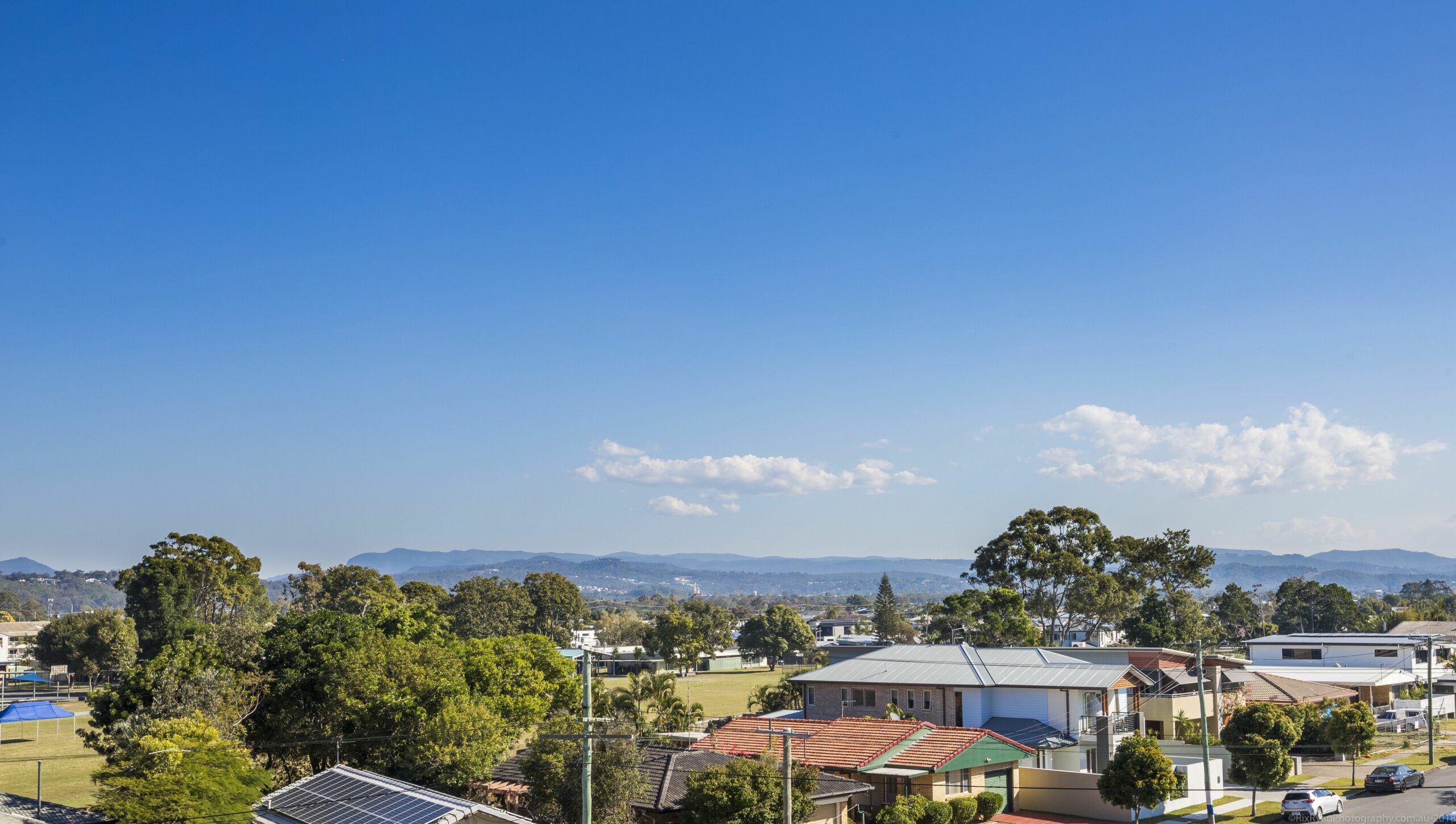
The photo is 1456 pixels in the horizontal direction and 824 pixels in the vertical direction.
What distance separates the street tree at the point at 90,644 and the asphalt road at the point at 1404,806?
9460 cm

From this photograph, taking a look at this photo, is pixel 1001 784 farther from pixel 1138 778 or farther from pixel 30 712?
pixel 30 712

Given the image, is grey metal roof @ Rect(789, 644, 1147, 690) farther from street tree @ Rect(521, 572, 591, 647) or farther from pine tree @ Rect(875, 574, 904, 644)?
pine tree @ Rect(875, 574, 904, 644)

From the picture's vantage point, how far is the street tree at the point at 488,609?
12006cm

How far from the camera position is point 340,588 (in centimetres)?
12762

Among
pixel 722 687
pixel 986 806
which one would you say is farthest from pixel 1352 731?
pixel 722 687

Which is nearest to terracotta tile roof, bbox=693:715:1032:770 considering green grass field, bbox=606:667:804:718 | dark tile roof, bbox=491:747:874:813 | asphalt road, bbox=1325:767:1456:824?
dark tile roof, bbox=491:747:874:813

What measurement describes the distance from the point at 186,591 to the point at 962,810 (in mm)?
87256

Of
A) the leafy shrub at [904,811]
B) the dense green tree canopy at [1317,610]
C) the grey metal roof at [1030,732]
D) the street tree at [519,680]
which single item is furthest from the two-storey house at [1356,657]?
the street tree at [519,680]

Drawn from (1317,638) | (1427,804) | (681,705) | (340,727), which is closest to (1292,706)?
(1427,804)

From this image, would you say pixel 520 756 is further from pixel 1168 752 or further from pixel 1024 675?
pixel 1168 752

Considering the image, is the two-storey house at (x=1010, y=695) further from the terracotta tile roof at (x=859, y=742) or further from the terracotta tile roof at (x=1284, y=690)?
the terracotta tile roof at (x=1284, y=690)

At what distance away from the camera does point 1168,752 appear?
5269 centimetres

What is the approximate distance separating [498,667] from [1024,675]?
24.1m

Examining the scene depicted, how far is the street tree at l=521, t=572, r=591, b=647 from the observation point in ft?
440
